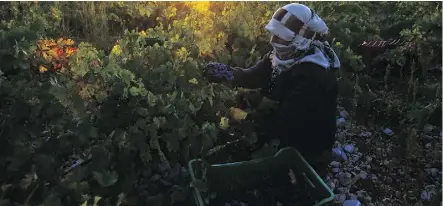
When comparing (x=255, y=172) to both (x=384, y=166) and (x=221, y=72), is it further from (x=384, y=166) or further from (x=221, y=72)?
(x=384, y=166)

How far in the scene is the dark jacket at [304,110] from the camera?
9.64 feet

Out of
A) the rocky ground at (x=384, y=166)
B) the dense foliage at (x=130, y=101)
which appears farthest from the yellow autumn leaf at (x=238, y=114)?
the rocky ground at (x=384, y=166)

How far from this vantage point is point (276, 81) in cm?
316

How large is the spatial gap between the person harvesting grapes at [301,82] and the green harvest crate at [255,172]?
161mm

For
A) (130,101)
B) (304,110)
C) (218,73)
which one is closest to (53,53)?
(130,101)

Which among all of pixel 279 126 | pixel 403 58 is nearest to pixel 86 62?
pixel 279 126

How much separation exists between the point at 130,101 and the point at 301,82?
96cm

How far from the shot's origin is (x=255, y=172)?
2.95 m

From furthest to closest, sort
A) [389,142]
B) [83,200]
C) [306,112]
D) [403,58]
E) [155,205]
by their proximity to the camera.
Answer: [403,58]
[389,142]
[306,112]
[155,205]
[83,200]

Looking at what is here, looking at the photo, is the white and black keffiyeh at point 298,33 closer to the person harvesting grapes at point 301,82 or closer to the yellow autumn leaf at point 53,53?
the person harvesting grapes at point 301,82

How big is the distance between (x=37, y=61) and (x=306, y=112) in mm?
1828

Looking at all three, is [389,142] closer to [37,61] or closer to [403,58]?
[403,58]

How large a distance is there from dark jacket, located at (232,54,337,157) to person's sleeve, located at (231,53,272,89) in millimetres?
229

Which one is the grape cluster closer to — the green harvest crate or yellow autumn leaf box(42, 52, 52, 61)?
the green harvest crate
